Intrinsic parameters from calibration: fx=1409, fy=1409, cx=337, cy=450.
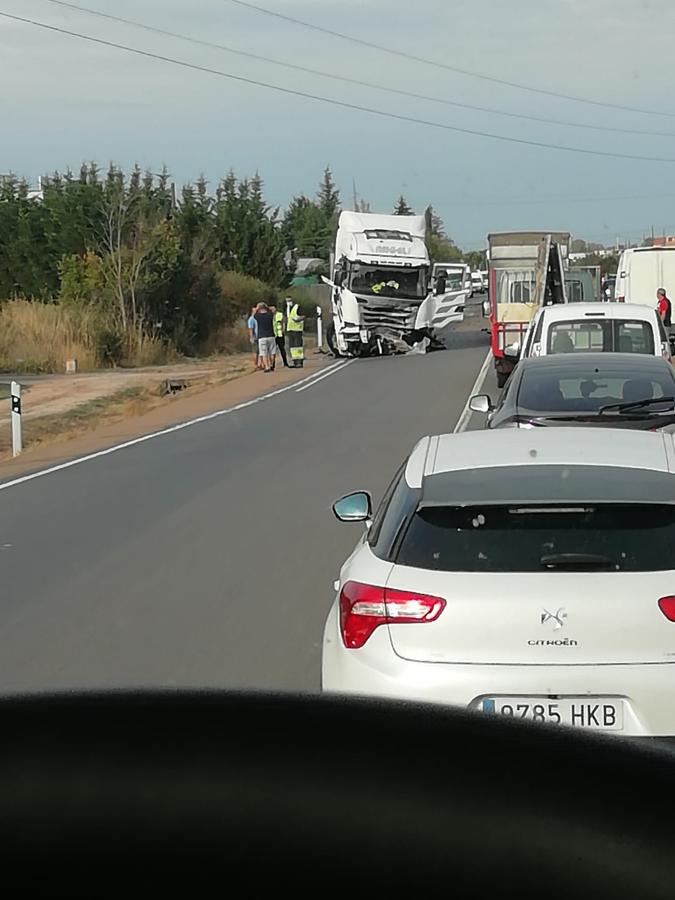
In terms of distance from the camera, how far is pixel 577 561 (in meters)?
5.24

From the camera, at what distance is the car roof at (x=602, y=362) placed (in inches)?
428

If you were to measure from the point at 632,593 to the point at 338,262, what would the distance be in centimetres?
3400

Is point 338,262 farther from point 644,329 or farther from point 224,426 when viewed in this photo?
point 644,329

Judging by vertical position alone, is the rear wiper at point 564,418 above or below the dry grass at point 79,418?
above

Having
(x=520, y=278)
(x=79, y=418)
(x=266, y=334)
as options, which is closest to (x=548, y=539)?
(x=79, y=418)

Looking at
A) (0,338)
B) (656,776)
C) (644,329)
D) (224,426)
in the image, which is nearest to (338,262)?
(0,338)

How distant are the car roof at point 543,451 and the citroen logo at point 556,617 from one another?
2.64 ft

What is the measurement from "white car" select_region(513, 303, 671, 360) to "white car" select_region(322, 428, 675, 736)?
10627 millimetres

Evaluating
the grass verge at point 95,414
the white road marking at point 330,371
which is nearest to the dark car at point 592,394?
the grass verge at point 95,414

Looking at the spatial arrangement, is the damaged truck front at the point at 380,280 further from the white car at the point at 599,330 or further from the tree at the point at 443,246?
the tree at the point at 443,246

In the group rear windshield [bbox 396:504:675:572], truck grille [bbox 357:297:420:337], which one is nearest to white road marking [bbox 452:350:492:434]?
truck grille [bbox 357:297:420:337]

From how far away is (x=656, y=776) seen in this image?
74.2 inches

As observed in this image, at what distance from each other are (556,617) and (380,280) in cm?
3366

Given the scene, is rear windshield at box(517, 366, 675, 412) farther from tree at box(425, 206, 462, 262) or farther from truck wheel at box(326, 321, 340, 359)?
tree at box(425, 206, 462, 262)
